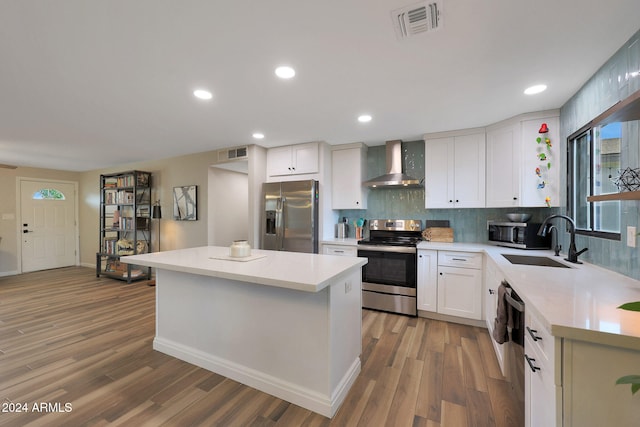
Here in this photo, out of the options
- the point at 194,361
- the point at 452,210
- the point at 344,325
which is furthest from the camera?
the point at 452,210

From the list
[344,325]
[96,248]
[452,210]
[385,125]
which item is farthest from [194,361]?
[96,248]

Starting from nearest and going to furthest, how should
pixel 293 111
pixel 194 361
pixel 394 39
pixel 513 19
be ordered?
pixel 513 19 → pixel 394 39 → pixel 194 361 → pixel 293 111

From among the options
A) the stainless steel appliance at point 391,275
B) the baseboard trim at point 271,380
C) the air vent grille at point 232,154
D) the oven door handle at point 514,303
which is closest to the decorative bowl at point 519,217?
the stainless steel appliance at point 391,275

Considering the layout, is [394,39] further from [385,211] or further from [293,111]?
[385,211]

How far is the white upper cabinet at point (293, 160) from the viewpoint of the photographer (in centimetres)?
383

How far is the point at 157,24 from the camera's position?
1464 mm

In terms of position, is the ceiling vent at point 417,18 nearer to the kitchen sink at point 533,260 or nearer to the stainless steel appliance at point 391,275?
the kitchen sink at point 533,260

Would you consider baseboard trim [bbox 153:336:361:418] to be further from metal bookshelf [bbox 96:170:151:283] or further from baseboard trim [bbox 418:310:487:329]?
metal bookshelf [bbox 96:170:151:283]

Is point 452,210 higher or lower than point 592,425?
higher

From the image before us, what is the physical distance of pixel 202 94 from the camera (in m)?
2.34

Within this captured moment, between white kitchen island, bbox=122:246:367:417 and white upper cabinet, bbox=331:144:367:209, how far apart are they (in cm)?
177

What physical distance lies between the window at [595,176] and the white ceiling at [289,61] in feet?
1.57

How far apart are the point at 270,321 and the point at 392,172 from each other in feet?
8.94

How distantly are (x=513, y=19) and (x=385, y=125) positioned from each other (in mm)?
1751
